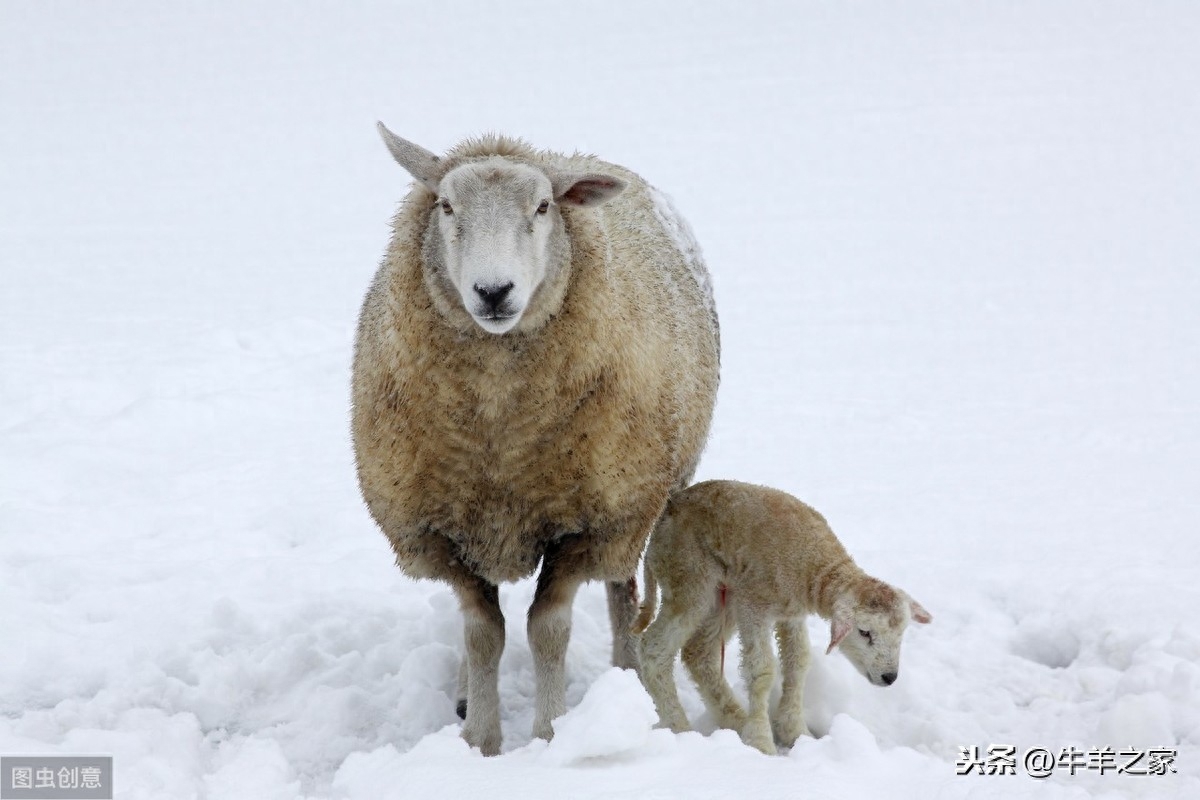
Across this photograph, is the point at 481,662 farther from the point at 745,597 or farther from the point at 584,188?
the point at 584,188

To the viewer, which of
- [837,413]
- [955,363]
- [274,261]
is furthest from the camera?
[274,261]

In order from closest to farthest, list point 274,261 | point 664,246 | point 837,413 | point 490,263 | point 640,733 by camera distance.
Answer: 1. point 640,733
2. point 490,263
3. point 664,246
4. point 837,413
5. point 274,261

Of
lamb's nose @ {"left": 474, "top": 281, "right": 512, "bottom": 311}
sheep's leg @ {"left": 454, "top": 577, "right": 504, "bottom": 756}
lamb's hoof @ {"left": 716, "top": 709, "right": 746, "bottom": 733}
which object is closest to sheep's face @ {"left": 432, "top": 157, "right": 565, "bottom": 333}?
lamb's nose @ {"left": 474, "top": 281, "right": 512, "bottom": 311}

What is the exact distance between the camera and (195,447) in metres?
7.48

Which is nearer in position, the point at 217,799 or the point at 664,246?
the point at 217,799

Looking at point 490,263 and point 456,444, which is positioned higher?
point 490,263

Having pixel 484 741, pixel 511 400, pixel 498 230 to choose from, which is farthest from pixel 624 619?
pixel 498 230

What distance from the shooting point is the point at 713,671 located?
4320mm

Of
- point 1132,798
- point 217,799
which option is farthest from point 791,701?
point 217,799

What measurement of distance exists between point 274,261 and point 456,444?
12905 mm

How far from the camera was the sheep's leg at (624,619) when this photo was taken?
15.6 feet

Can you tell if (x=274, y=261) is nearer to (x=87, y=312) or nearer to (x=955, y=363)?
(x=87, y=312)

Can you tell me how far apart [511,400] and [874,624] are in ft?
4.41

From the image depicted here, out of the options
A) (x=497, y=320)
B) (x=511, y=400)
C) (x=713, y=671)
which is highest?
(x=497, y=320)
